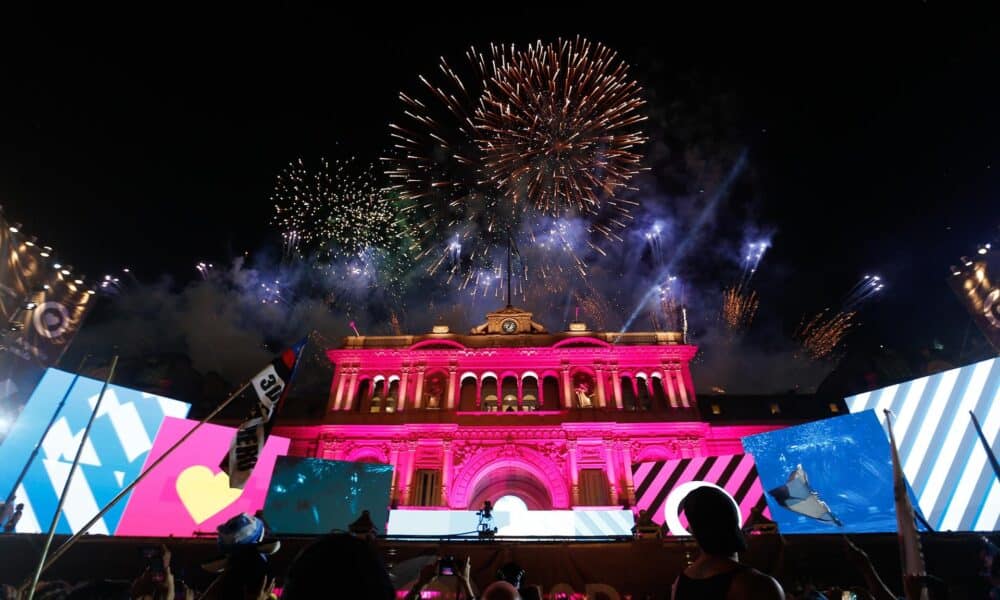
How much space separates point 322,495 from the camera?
636 inches

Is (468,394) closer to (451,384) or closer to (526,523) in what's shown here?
(451,384)

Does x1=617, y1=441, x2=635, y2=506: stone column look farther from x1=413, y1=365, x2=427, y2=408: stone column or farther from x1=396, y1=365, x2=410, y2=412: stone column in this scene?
x1=396, y1=365, x2=410, y2=412: stone column

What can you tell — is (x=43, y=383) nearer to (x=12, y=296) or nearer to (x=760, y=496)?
(x=12, y=296)

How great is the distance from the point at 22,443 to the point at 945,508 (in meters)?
30.7

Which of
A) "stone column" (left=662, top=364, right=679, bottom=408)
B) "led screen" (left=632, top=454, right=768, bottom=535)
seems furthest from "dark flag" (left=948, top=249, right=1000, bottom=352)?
"stone column" (left=662, top=364, right=679, bottom=408)

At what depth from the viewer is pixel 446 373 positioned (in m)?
29.5

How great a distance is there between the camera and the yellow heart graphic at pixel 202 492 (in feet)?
55.8

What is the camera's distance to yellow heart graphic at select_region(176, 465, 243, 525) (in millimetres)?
17000

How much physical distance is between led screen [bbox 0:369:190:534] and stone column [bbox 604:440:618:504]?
21432 millimetres

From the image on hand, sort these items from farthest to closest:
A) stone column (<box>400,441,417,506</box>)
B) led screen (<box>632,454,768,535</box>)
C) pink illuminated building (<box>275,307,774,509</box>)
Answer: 1. pink illuminated building (<box>275,307,774,509</box>)
2. stone column (<box>400,441,417,506</box>)
3. led screen (<box>632,454,768,535</box>)

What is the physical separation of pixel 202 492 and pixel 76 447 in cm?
446

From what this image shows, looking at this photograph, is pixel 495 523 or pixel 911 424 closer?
pixel 911 424

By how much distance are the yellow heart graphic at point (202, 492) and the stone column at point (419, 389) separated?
1123cm

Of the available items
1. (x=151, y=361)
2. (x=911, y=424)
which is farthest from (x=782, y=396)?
(x=151, y=361)
